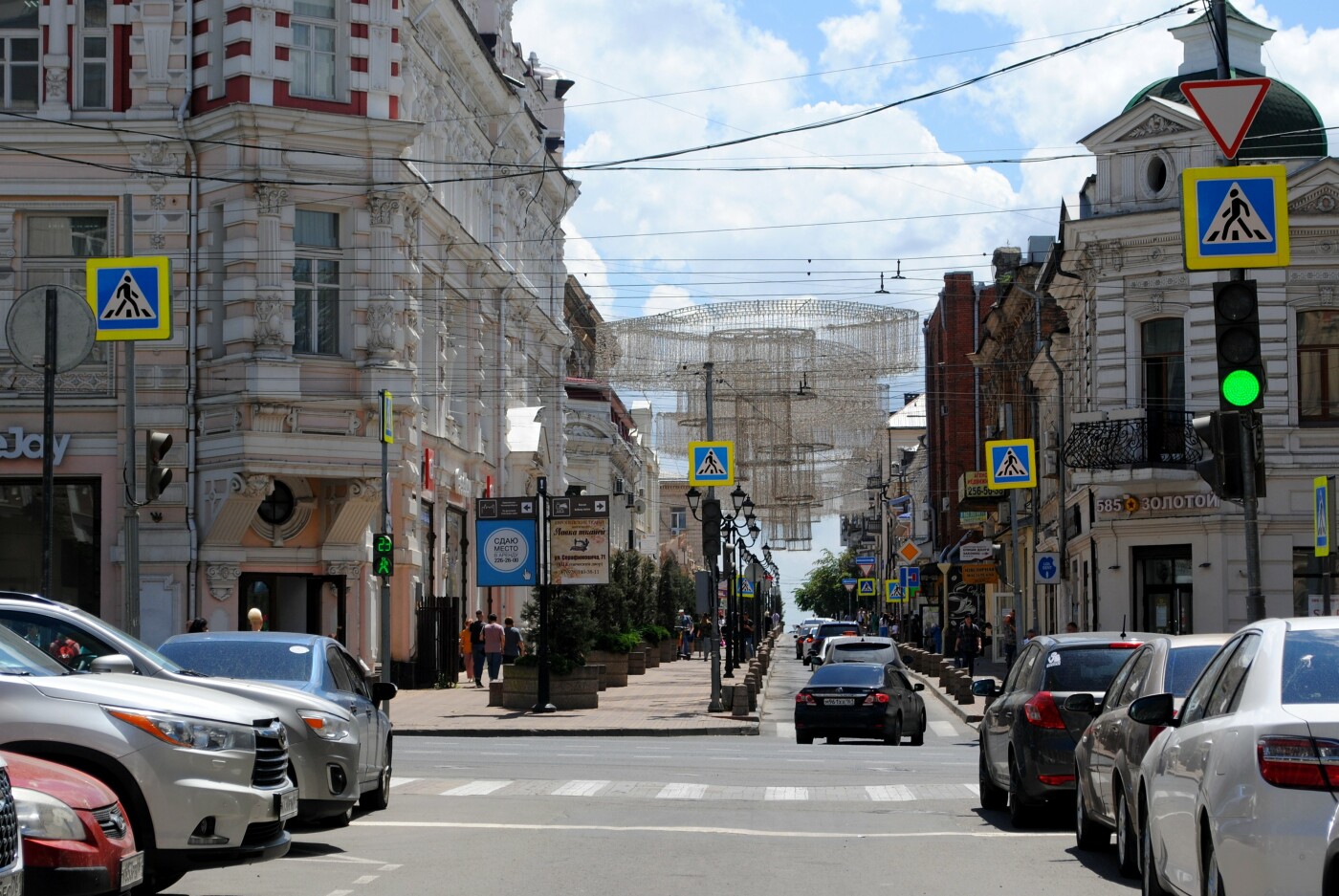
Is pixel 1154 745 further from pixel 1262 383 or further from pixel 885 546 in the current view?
pixel 885 546

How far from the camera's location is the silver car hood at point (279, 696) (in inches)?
534

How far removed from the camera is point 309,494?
40.4m

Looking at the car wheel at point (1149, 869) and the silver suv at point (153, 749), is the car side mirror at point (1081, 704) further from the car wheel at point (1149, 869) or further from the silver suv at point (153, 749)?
the silver suv at point (153, 749)

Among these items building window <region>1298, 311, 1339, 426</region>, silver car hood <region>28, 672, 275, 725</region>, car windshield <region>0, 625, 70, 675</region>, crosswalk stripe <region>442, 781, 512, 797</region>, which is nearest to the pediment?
building window <region>1298, 311, 1339, 426</region>

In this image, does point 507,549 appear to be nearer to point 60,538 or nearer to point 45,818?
point 60,538

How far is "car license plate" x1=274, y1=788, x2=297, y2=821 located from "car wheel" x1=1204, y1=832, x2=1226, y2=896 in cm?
527

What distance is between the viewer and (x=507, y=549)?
132 feet

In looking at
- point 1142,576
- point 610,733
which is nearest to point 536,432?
point 1142,576

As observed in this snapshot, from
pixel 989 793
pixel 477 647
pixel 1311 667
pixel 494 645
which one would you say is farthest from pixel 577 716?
pixel 1311 667

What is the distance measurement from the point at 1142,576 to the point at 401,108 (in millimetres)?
19176

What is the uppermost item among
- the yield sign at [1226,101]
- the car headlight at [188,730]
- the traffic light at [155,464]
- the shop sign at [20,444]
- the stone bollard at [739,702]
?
the yield sign at [1226,101]

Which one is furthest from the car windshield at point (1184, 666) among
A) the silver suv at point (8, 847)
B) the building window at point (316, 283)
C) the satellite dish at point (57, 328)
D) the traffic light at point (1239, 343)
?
the building window at point (316, 283)

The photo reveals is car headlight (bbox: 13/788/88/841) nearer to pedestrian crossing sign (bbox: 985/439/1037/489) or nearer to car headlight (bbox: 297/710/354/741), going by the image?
car headlight (bbox: 297/710/354/741)

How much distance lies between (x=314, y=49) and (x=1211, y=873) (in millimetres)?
35046
